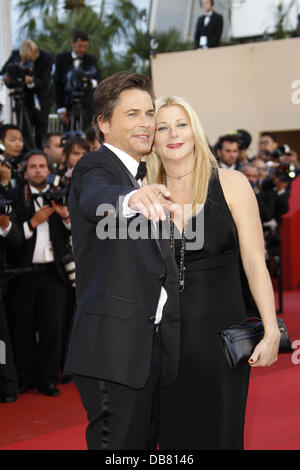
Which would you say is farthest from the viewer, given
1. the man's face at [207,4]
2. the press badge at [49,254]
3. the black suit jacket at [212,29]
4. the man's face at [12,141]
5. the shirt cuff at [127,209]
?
the black suit jacket at [212,29]

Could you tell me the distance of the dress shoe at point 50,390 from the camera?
524 cm

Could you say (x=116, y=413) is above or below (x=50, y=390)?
above

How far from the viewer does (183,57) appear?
13969mm

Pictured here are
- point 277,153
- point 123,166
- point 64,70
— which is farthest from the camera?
point 64,70

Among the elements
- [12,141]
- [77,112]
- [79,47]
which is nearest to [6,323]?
[12,141]

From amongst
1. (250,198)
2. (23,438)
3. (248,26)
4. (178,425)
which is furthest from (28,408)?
(248,26)

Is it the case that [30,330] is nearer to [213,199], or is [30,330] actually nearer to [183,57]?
[213,199]

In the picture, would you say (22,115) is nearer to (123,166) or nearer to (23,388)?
(23,388)

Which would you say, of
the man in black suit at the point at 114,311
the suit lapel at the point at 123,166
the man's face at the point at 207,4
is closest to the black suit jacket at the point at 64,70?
the man's face at the point at 207,4

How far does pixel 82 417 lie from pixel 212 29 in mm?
8585

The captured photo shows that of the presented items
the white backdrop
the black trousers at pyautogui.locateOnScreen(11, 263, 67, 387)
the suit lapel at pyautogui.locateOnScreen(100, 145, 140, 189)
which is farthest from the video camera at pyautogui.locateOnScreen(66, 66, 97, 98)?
the white backdrop

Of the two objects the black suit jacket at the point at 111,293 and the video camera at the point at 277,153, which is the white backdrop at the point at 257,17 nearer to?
the video camera at the point at 277,153

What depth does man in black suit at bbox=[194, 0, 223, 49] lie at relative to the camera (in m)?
11.5

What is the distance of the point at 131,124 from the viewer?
2.33 metres
